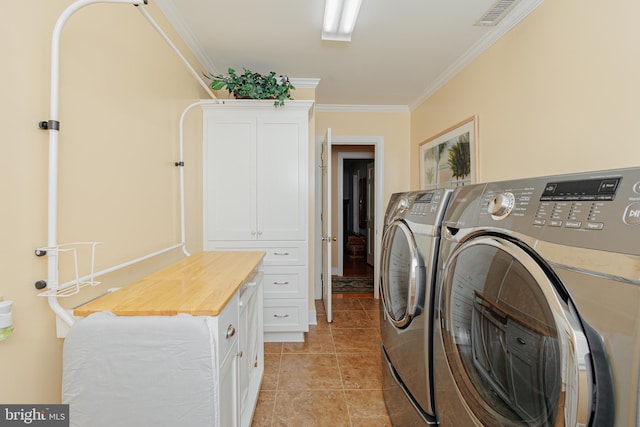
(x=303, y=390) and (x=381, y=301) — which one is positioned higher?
(x=381, y=301)

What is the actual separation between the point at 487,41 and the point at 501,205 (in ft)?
6.55

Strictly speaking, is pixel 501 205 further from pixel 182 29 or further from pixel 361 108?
pixel 361 108

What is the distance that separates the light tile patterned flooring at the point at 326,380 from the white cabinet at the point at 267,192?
28 cm

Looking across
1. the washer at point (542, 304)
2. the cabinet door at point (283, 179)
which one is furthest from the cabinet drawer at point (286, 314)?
the washer at point (542, 304)

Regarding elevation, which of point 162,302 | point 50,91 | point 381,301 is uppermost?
point 50,91

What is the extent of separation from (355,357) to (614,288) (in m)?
2.13

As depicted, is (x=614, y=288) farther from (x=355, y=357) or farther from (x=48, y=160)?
(x=355, y=357)

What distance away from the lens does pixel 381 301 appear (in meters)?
1.69

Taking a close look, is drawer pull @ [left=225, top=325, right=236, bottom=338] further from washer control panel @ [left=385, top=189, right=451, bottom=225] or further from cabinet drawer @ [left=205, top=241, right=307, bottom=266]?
cabinet drawer @ [left=205, top=241, right=307, bottom=266]

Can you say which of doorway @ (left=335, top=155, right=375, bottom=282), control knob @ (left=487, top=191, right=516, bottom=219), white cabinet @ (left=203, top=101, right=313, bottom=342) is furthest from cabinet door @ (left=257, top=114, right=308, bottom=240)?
doorway @ (left=335, top=155, right=375, bottom=282)

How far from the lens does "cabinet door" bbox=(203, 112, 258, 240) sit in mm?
2518

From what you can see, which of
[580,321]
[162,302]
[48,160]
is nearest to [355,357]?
[162,302]

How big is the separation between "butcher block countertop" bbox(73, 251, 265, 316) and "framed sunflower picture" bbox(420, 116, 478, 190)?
200 cm

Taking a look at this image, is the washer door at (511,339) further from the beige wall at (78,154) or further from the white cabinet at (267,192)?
the white cabinet at (267,192)
